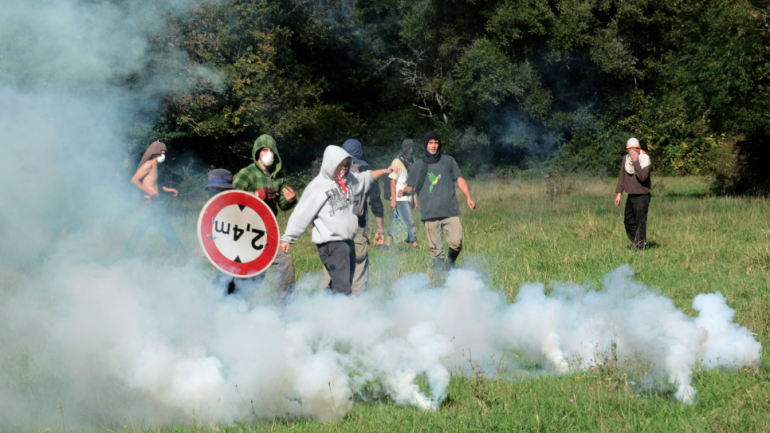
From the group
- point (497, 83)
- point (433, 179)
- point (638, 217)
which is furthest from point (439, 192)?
point (497, 83)

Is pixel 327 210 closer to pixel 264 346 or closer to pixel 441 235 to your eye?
pixel 264 346

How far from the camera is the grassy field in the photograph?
391 centimetres

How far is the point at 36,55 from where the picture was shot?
4379mm

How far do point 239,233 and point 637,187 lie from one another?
277 inches

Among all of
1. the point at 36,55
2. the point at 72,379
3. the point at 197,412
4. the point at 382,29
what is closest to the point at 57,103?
the point at 36,55

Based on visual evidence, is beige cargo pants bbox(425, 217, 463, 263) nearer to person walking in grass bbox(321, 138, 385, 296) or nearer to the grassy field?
the grassy field

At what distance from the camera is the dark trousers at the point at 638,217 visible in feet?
31.8

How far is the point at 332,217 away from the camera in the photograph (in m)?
5.55

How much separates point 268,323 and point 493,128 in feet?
103

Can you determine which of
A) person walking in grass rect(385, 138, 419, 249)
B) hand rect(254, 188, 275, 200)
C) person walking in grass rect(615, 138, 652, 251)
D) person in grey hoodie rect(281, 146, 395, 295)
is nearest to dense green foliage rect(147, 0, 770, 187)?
person walking in grass rect(385, 138, 419, 249)

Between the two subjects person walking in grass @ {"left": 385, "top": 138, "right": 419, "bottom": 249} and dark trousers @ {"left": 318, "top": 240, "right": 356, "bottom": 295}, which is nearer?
dark trousers @ {"left": 318, "top": 240, "right": 356, "bottom": 295}

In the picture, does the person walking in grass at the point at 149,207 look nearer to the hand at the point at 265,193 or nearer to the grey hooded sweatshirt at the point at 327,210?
the hand at the point at 265,193

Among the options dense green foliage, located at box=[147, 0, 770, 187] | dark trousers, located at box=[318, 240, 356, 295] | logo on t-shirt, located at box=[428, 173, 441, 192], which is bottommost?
dark trousers, located at box=[318, 240, 356, 295]

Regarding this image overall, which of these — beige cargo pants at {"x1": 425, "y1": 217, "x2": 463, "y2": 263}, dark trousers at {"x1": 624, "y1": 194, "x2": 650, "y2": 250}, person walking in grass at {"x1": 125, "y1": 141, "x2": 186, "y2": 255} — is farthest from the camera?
dark trousers at {"x1": 624, "y1": 194, "x2": 650, "y2": 250}
